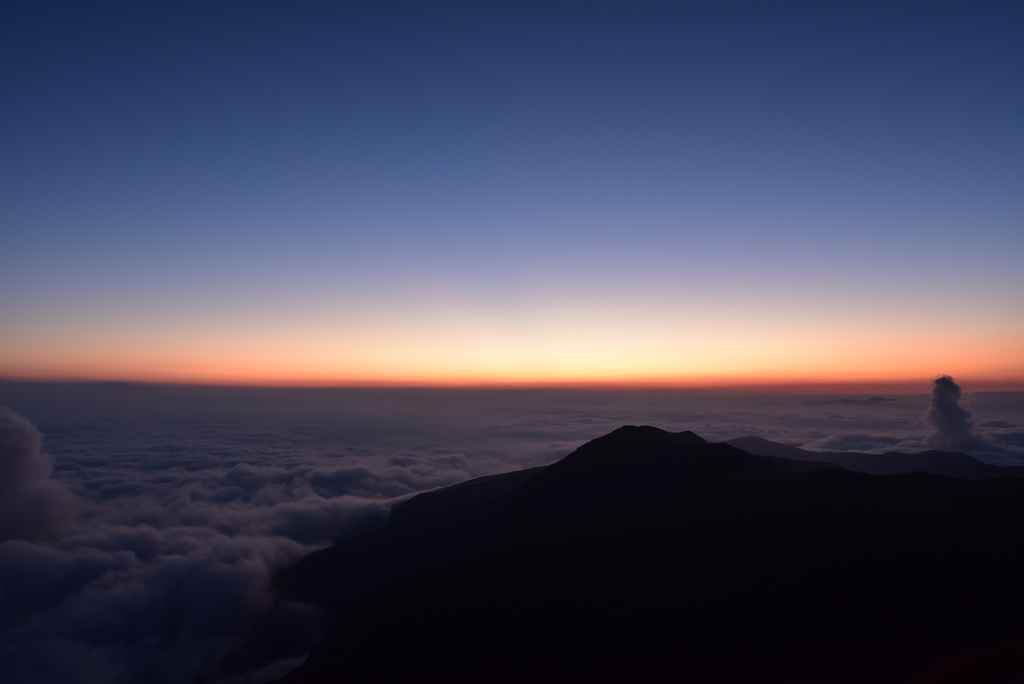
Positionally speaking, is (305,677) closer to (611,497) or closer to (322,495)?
(611,497)

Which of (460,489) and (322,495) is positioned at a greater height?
(460,489)

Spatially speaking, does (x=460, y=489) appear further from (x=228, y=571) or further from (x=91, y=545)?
(x=91, y=545)

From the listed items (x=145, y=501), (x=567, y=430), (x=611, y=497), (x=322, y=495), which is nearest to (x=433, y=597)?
(x=611, y=497)

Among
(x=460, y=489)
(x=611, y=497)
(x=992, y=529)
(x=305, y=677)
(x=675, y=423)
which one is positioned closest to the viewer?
(x=992, y=529)

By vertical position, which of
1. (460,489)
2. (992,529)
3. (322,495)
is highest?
(992,529)

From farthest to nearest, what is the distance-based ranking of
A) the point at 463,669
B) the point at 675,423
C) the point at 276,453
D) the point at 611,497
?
the point at 675,423 → the point at 276,453 → the point at 611,497 → the point at 463,669

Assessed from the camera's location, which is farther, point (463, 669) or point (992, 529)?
point (992, 529)
